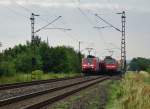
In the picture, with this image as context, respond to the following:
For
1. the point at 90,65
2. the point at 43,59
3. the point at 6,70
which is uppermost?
the point at 43,59

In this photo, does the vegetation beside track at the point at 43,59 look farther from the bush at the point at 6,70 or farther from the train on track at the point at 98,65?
the bush at the point at 6,70

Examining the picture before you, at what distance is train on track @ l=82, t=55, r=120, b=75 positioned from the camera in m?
74.9

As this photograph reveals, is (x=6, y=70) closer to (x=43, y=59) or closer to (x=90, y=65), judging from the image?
(x=90, y=65)

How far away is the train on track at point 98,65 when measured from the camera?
74938mm

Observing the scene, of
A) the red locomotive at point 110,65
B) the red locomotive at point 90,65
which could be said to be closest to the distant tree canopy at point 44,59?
the red locomotive at point 90,65

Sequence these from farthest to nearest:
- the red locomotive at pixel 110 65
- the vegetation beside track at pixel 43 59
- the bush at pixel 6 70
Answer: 1. the red locomotive at pixel 110 65
2. the vegetation beside track at pixel 43 59
3. the bush at pixel 6 70

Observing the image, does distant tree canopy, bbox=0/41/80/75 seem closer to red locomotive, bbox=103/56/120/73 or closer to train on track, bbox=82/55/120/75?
train on track, bbox=82/55/120/75

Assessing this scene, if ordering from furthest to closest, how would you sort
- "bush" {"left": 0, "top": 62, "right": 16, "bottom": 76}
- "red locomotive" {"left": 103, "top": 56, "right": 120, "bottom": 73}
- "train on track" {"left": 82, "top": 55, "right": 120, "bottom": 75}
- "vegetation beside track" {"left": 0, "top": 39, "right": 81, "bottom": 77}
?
"red locomotive" {"left": 103, "top": 56, "right": 120, "bottom": 73}
"train on track" {"left": 82, "top": 55, "right": 120, "bottom": 75}
"vegetation beside track" {"left": 0, "top": 39, "right": 81, "bottom": 77}
"bush" {"left": 0, "top": 62, "right": 16, "bottom": 76}

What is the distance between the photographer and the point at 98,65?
79.5 metres

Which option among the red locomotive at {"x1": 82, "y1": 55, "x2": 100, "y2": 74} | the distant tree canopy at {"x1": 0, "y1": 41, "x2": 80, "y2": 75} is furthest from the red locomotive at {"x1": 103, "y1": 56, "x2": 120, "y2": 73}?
the distant tree canopy at {"x1": 0, "y1": 41, "x2": 80, "y2": 75}

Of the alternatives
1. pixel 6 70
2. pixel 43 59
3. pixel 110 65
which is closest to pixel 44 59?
pixel 43 59

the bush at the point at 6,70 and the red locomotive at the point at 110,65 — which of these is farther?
the red locomotive at the point at 110,65

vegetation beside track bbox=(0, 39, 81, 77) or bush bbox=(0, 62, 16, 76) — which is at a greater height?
vegetation beside track bbox=(0, 39, 81, 77)

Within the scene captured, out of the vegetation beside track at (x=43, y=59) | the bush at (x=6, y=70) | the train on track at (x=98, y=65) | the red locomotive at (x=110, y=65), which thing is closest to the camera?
the bush at (x=6, y=70)
